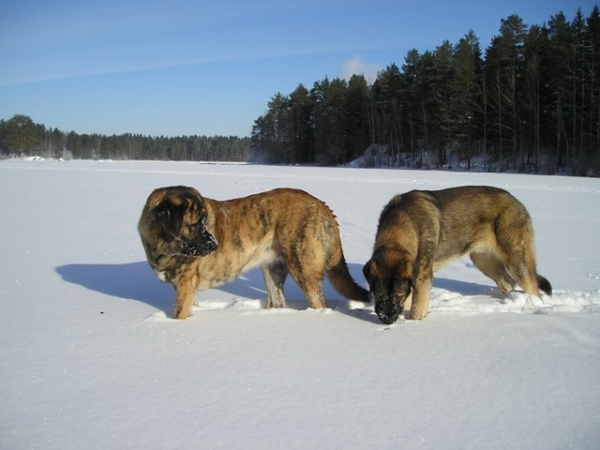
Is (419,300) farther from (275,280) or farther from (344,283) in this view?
(275,280)

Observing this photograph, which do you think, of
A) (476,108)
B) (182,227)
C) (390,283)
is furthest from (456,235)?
(476,108)

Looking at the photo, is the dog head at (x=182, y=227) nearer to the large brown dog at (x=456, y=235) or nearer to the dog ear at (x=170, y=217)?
the dog ear at (x=170, y=217)

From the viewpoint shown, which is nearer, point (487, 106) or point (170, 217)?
point (170, 217)

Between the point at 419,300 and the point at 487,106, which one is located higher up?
the point at 487,106

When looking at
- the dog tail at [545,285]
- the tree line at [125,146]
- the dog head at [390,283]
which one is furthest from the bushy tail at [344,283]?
the tree line at [125,146]

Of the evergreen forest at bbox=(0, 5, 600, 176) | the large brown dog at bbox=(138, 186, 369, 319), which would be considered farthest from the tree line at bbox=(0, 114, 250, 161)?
the large brown dog at bbox=(138, 186, 369, 319)

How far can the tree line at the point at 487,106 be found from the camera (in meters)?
39.8

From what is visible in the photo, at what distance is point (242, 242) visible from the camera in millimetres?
5055

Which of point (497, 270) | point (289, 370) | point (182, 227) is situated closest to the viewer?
point (289, 370)

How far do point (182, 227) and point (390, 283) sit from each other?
2139 millimetres

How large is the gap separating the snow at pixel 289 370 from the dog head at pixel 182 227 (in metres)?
0.70

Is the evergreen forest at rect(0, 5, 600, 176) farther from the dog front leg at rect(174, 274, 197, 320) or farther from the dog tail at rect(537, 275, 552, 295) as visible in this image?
the dog front leg at rect(174, 274, 197, 320)

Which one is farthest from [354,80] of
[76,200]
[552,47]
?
[76,200]

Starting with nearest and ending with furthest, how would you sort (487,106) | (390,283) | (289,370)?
(289,370) → (390,283) → (487,106)
